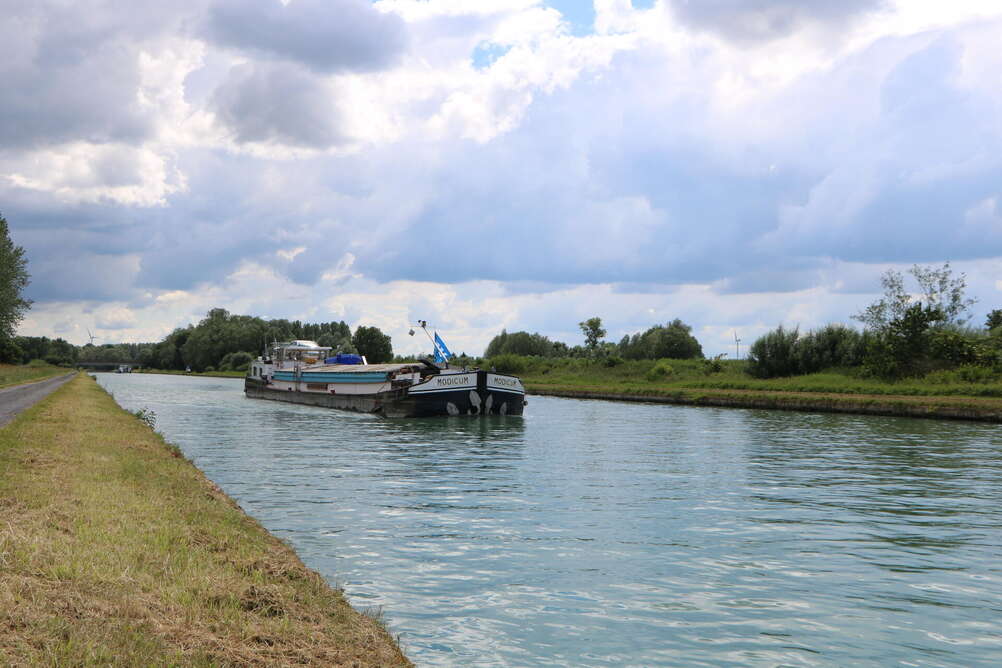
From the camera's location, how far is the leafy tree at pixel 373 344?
571 feet

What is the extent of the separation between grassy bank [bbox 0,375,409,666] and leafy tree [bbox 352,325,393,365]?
6346 inches

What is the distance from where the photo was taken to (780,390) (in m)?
55.7

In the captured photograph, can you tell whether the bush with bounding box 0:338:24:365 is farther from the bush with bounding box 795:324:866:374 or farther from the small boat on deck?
the bush with bounding box 795:324:866:374

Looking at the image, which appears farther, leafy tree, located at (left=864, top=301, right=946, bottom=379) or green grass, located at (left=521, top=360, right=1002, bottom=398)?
leafy tree, located at (left=864, top=301, right=946, bottom=379)

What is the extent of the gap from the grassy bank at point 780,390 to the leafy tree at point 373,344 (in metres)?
91.9

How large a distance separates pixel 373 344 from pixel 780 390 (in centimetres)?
12819

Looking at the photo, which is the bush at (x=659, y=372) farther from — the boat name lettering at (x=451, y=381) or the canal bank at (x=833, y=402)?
the boat name lettering at (x=451, y=381)

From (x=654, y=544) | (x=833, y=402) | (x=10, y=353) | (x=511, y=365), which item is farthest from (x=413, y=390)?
(x=10, y=353)

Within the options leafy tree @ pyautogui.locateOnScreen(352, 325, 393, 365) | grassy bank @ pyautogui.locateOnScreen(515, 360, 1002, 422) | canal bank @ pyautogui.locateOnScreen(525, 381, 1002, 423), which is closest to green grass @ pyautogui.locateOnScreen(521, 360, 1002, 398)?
grassy bank @ pyautogui.locateOnScreen(515, 360, 1002, 422)

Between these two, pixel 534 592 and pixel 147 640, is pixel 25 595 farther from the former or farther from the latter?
pixel 534 592

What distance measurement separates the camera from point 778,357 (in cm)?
6575

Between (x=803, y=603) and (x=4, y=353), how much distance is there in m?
149

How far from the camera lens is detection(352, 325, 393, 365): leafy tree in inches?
6855

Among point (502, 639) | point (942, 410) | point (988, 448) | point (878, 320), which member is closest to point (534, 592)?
point (502, 639)
